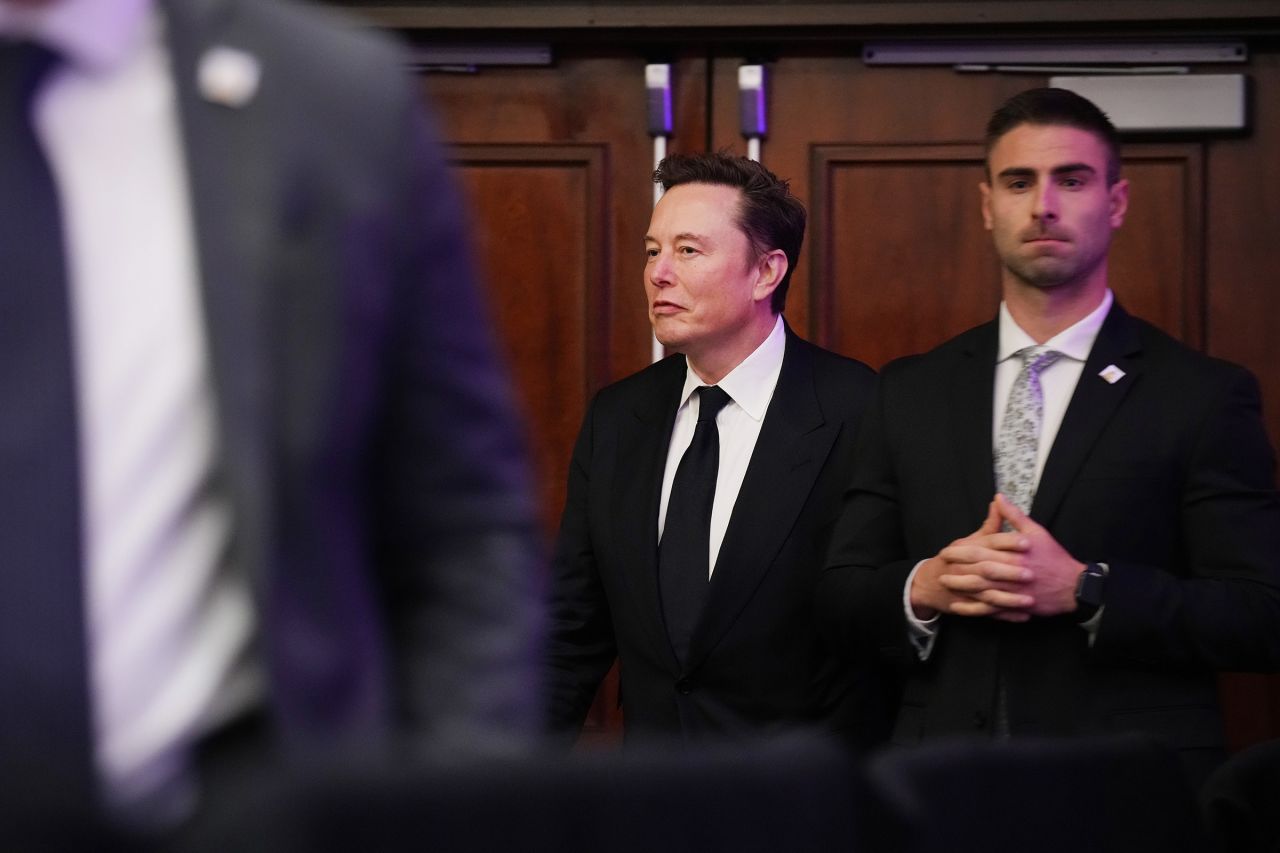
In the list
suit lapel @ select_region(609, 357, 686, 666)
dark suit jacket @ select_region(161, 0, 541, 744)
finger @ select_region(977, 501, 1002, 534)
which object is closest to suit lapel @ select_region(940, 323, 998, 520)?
finger @ select_region(977, 501, 1002, 534)

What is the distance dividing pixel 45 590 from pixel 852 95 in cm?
332

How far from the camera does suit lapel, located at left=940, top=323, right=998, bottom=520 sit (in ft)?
9.10

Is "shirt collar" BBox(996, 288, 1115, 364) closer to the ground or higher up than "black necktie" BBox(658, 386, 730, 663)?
higher up

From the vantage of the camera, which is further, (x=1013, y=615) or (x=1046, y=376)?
(x=1046, y=376)

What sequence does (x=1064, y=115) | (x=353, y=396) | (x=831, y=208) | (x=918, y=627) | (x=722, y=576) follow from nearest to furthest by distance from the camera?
(x=353, y=396) < (x=918, y=627) < (x=1064, y=115) < (x=722, y=576) < (x=831, y=208)

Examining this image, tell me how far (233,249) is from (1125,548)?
2.02 m

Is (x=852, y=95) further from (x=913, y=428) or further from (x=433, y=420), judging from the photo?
(x=433, y=420)

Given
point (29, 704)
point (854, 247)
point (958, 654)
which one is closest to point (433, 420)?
point (29, 704)

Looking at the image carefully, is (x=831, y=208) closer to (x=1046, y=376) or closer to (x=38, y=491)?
(x=1046, y=376)

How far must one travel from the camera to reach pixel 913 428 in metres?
2.91

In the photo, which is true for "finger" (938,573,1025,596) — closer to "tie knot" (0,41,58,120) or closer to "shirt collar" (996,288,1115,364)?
"shirt collar" (996,288,1115,364)

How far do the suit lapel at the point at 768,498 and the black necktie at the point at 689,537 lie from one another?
3cm

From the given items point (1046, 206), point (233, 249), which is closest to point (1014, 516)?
point (1046, 206)

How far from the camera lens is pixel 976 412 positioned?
2.83 m
